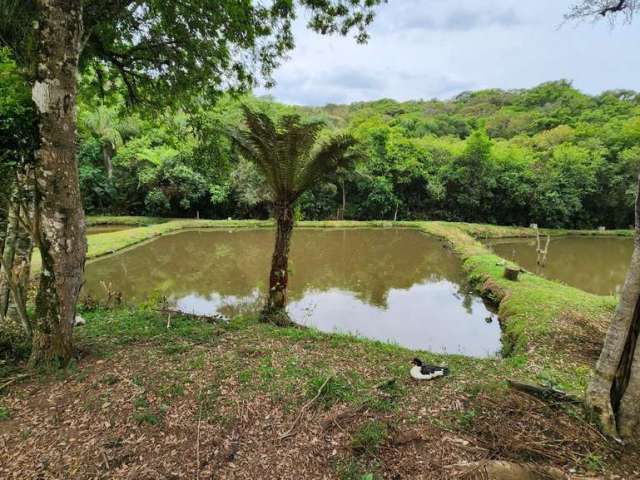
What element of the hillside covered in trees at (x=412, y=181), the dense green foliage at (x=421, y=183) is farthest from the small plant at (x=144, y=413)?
the dense green foliage at (x=421, y=183)

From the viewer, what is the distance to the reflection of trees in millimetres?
9508

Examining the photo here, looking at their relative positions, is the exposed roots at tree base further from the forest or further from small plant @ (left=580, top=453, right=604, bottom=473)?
small plant @ (left=580, top=453, right=604, bottom=473)

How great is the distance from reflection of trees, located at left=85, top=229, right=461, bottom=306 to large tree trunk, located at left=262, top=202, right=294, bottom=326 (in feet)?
2.84

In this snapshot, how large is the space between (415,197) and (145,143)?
58.9ft

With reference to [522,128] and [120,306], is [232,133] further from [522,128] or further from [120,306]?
[522,128]

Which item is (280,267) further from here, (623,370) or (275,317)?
(623,370)

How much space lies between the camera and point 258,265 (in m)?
11.8

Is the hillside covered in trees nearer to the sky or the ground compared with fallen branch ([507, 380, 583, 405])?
nearer to the sky

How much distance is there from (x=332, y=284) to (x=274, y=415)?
730cm

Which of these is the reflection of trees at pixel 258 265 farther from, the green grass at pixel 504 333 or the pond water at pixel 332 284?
the green grass at pixel 504 333

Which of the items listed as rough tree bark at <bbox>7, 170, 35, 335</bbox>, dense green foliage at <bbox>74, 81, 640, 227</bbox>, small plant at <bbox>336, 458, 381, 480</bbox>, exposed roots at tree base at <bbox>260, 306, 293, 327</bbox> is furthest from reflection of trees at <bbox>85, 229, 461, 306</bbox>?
small plant at <bbox>336, 458, 381, 480</bbox>

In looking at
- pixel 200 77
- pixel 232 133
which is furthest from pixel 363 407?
pixel 200 77

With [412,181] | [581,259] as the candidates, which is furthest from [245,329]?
[412,181]

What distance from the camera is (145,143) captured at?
64.9ft
